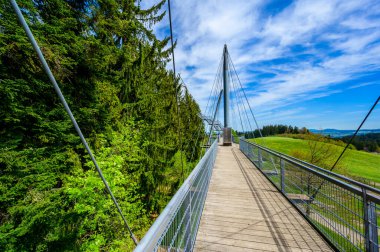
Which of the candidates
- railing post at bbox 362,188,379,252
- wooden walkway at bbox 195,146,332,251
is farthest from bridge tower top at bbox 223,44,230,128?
railing post at bbox 362,188,379,252

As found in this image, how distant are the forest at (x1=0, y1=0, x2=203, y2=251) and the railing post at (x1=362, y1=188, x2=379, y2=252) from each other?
2678mm

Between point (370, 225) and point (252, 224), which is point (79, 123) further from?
point (370, 225)

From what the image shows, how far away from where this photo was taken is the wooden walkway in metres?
2.73

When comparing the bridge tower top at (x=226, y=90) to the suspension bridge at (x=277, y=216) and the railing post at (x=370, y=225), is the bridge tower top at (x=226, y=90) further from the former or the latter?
the railing post at (x=370, y=225)

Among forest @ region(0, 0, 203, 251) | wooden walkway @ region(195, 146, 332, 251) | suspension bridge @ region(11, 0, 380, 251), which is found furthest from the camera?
forest @ region(0, 0, 203, 251)

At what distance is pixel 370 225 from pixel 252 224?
1.62 meters

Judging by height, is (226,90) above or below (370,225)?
above

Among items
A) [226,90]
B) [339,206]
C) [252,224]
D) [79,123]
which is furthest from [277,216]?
[226,90]

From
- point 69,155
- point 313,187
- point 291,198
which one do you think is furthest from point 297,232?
point 69,155

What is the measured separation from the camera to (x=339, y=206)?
2691mm

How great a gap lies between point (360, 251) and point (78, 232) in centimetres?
619

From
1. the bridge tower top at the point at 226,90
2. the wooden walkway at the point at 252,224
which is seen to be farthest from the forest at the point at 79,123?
the bridge tower top at the point at 226,90

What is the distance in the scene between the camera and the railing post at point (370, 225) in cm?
208

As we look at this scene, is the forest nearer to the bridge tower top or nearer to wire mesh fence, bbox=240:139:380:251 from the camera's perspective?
wire mesh fence, bbox=240:139:380:251
